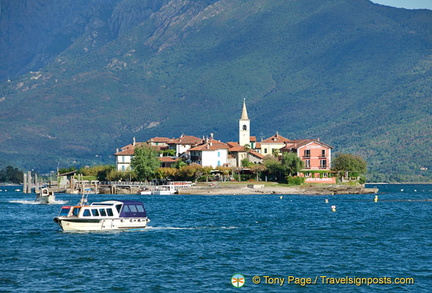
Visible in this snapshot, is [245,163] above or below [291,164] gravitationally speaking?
above

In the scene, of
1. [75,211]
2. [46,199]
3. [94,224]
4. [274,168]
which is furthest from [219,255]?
[274,168]

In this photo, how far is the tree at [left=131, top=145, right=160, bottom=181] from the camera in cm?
16062

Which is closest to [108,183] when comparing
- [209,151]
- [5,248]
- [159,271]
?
[209,151]

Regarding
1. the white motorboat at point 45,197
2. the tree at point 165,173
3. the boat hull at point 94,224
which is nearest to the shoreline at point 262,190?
the tree at point 165,173

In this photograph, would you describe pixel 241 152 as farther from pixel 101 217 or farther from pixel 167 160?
pixel 101 217

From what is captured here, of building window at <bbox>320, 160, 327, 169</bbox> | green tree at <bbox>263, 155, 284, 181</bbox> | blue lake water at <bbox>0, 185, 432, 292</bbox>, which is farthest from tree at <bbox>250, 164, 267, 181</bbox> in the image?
blue lake water at <bbox>0, 185, 432, 292</bbox>

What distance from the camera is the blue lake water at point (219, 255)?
4369 cm

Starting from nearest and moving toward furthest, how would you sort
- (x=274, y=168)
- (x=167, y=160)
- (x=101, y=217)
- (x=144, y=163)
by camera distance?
(x=101, y=217) → (x=274, y=168) → (x=144, y=163) → (x=167, y=160)

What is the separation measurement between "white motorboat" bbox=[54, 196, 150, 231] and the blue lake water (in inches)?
47.9

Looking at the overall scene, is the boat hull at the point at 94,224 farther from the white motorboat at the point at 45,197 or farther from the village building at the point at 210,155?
the village building at the point at 210,155

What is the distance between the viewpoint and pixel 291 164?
147250 millimetres

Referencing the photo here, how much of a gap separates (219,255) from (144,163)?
10847cm

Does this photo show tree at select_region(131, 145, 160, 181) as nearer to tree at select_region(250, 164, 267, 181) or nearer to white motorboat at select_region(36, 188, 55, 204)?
tree at select_region(250, 164, 267, 181)

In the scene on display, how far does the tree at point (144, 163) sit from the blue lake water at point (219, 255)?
7934 centimetres
